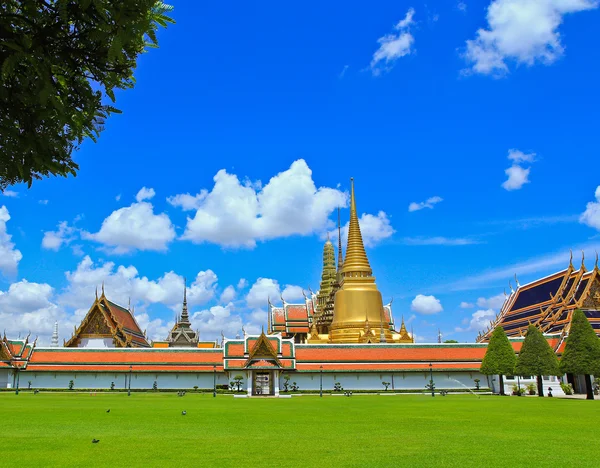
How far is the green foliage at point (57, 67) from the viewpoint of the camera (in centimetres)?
481

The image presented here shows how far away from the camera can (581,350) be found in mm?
31578

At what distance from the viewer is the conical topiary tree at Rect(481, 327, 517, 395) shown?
38.2 m

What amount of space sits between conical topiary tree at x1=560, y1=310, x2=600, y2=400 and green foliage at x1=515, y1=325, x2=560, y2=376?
1.70 metres

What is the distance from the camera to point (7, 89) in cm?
510

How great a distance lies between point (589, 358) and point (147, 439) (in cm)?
2675

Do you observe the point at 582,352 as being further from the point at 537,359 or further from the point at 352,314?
the point at 352,314

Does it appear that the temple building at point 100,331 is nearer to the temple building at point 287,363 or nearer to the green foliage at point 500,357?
the temple building at point 287,363

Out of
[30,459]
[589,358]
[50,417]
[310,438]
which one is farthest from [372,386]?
[30,459]

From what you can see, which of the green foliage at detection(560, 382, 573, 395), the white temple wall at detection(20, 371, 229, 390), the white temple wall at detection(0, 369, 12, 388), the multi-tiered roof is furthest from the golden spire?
the white temple wall at detection(0, 369, 12, 388)

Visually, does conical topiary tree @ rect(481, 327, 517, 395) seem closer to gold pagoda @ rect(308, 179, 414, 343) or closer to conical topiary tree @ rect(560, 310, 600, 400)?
conical topiary tree @ rect(560, 310, 600, 400)

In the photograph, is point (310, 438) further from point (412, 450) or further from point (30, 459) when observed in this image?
point (30, 459)

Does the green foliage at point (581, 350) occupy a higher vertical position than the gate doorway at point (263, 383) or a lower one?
higher

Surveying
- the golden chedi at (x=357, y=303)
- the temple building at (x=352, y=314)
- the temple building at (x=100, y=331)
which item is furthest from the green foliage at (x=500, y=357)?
the temple building at (x=100, y=331)

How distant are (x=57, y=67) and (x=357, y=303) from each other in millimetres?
53908
